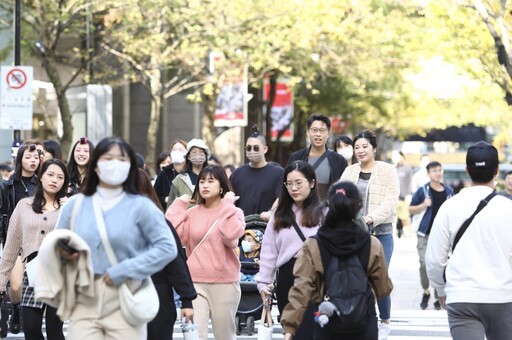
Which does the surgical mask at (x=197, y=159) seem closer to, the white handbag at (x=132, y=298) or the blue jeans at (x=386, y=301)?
the blue jeans at (x=386, y=301)

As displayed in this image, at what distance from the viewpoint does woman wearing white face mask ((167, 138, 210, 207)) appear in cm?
1265

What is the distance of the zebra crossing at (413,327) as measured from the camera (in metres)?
12.9

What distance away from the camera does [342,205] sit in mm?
7172

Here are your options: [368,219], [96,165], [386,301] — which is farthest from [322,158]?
[96,165]

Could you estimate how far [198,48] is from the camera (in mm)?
28500

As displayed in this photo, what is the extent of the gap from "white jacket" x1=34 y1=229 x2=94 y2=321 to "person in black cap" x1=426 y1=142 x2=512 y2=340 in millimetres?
2195

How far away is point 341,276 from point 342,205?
0.41 meters

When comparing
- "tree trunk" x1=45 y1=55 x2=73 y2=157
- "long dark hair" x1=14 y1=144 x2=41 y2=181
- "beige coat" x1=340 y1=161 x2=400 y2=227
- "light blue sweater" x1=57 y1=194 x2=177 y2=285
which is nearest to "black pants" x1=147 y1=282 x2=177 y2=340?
"light blue sweater" x1=57 y1=194 x2=177 y2=285

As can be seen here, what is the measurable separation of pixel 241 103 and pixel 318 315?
85.6 feet

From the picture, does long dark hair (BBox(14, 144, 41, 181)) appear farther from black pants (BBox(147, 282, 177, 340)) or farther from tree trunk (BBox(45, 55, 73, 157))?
tree trunk (BBox(45, 55, 73, 157))

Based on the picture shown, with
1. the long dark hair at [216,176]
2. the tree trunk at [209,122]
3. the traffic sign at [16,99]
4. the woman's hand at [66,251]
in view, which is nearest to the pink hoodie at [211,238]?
the long dark hair at [216,176]

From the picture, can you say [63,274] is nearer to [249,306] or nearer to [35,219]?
[35,219]

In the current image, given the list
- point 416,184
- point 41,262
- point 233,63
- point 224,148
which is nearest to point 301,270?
point 41,262

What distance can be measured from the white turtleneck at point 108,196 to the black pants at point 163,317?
1.22m
